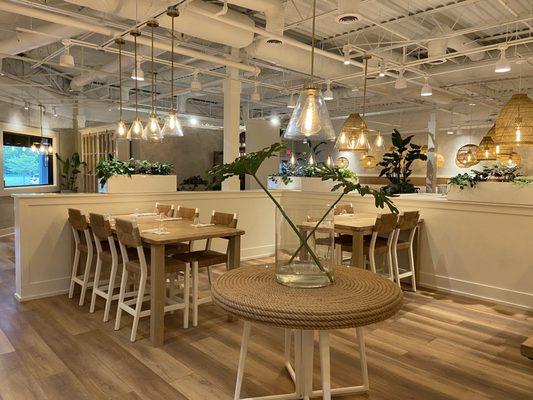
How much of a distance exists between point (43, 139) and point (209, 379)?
957cm

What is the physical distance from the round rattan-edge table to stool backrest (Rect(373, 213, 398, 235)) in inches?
73.6

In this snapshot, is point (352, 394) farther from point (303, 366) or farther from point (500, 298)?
point (500, 298)

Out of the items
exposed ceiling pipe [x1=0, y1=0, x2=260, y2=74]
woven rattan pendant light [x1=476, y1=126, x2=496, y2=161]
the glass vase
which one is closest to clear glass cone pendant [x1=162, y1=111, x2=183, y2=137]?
exposed ceiling pipe [x1=0, y1=0, x2=260, y2=74]

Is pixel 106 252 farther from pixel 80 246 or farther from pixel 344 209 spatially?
pixel 344 209

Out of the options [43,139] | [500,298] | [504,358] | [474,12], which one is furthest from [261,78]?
[504,358]

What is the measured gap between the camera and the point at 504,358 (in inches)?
117

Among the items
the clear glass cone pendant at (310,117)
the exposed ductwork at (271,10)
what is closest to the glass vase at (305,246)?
the clear glass cone pendant at (310,117)

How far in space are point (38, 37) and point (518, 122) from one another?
224 inches

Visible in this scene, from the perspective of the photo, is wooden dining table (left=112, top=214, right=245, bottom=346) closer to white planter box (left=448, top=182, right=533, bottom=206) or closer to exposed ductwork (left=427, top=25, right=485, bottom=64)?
white planter box (left=448, top=182, right=533, bottom=206)

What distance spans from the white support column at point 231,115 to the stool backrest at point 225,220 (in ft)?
7.32

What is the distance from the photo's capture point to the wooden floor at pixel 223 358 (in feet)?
8.14

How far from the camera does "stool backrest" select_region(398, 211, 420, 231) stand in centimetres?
430

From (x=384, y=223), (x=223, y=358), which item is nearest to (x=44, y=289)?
(x=223, y=358)

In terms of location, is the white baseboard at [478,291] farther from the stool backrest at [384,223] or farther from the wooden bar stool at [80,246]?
the wooden bar stool at [80,246]
